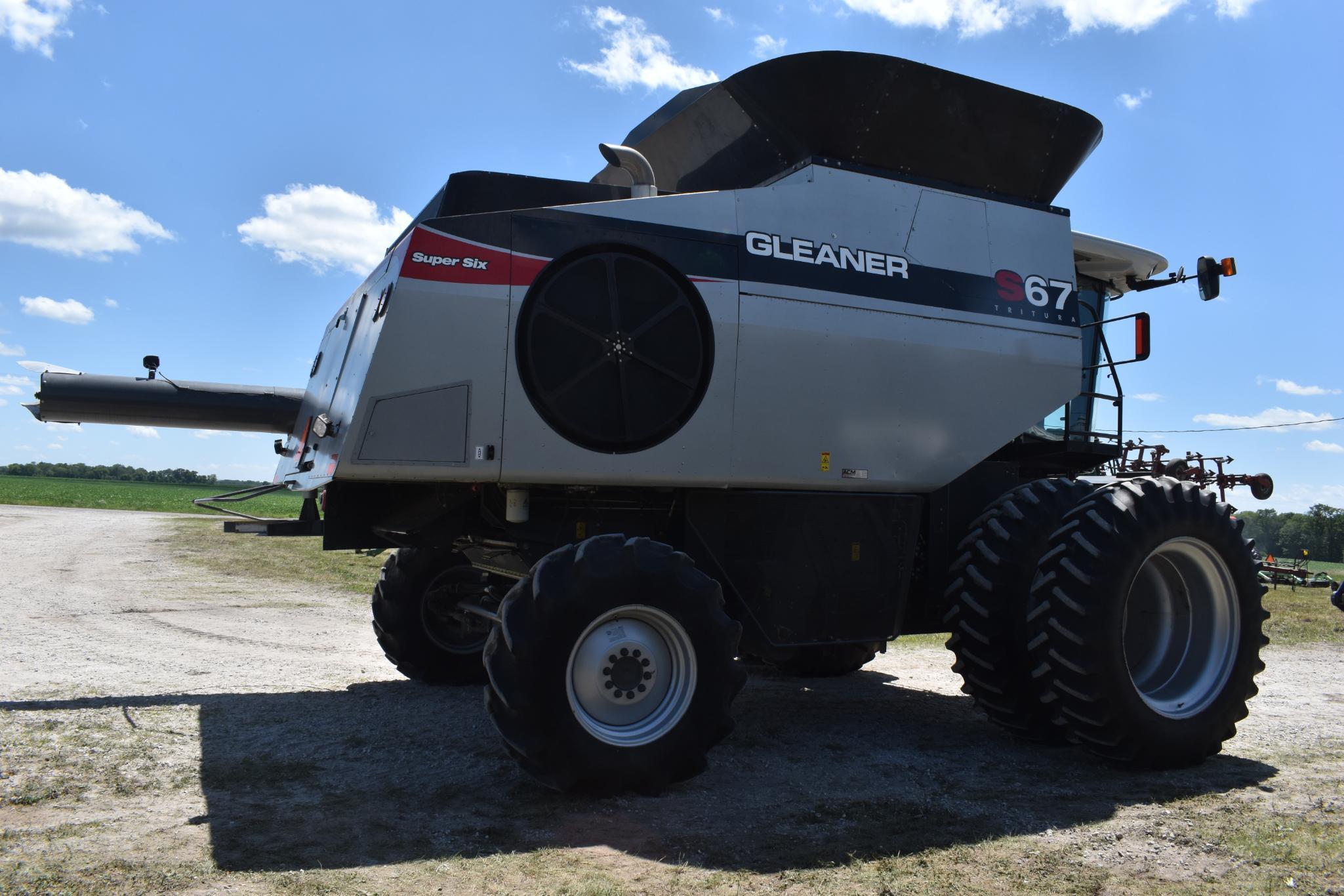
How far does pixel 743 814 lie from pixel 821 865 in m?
0.80

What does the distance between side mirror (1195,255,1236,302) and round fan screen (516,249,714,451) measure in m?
4.13

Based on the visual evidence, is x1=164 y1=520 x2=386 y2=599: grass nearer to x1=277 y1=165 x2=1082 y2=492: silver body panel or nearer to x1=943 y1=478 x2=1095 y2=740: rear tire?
x1=277 y1=165 x2=1082 y2=492: silver body panel

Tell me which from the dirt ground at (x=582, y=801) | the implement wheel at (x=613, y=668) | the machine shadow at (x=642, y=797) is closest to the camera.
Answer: the dirt ground at (x=582, y=801)

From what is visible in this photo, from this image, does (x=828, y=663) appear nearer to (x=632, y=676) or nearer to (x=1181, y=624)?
(x=1181, y=624)

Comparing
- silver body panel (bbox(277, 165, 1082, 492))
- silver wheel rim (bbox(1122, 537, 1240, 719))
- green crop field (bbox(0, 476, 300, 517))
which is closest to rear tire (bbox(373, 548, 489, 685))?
silver body panel (bbox(277, 165, 1082, 492))

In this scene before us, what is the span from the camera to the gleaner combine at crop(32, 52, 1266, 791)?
210 inches

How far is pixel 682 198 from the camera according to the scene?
19.6 feet

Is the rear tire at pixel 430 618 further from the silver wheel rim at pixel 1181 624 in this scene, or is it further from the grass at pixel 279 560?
the grass at pixel 279 560

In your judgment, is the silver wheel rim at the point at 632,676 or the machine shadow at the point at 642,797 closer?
the machine shadow at the point at 642,797

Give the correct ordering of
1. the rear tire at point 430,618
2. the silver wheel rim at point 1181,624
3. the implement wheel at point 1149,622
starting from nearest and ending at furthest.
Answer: the implement wheel at point 1149,622 < the silver wheel rim at point 1181,624 < the rear tire at point 430,618

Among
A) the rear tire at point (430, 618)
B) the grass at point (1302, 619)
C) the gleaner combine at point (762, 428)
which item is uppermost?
the gleaner combine at point (762, 428)

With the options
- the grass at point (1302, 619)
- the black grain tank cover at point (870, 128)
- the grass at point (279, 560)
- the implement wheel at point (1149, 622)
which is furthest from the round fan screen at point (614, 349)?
the grass at point (279, 560)

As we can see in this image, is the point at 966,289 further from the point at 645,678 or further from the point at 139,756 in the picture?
the point at 139,756

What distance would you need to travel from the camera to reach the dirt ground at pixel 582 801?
13.4 feet
